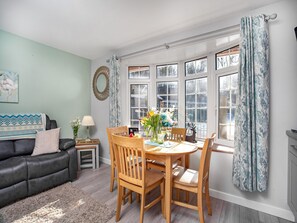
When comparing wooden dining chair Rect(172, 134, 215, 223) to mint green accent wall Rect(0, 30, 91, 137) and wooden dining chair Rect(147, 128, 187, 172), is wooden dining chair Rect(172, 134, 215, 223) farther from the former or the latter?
mint green accent wall Rect(0, 30, 91, 137)

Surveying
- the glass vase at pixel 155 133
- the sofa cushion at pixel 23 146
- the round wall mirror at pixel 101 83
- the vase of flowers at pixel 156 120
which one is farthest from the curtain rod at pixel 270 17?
the sofa cushion at pixel 23 146

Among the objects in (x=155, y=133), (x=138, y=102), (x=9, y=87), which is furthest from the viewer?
(x=138, y=102)

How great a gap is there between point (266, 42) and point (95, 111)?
3512mm

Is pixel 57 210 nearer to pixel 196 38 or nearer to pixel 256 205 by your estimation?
pixel 256 205

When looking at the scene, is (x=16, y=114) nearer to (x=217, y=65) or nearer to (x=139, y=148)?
(x=139, y=148)

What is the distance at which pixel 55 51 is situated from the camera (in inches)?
125

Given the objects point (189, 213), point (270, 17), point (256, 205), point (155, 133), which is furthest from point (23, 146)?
point (270, 17)

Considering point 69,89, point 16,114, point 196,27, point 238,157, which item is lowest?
point 238,157

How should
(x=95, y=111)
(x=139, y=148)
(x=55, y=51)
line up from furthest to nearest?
(x=95, y=111) → (x=55, y=51) → (x=139, y=148)

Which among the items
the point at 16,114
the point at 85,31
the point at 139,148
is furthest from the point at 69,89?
the point at 139,148

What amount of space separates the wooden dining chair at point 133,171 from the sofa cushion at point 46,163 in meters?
1.27

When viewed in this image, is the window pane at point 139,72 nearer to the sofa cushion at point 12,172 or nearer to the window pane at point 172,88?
the window pane at point 172,88

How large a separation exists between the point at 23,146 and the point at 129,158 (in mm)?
2052

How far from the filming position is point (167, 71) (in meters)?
3.24
